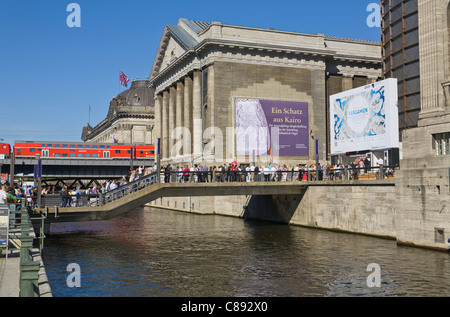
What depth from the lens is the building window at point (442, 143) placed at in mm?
30078

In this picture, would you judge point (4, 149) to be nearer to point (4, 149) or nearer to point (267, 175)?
point (4, 149)

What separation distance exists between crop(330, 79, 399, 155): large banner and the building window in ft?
26.7

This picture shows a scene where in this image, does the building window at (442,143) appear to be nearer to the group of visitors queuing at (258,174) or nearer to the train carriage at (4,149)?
the group of visitors queuing at (258,174)

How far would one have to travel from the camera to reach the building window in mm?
30078

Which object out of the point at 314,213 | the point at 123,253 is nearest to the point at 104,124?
the point at 314,213

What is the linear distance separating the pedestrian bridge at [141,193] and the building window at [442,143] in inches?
168

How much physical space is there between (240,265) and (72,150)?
63.5 metres

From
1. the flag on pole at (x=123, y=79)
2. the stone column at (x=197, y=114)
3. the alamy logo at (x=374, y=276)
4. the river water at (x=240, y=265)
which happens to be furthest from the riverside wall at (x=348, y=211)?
the flag on pole at (x=123, y=79)

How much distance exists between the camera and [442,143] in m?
30.5

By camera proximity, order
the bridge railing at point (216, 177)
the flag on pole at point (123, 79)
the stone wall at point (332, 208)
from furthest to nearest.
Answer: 1. the flag on pole at point (123, 79)
2. the bridge railing at point (216, 177)
3. the stone wall at point (332, 208)

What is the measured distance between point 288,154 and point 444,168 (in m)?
39.1

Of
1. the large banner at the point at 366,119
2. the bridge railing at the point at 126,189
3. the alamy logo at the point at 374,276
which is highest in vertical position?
the large banner at the point at 366,119

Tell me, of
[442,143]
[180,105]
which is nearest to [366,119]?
[442,143]
